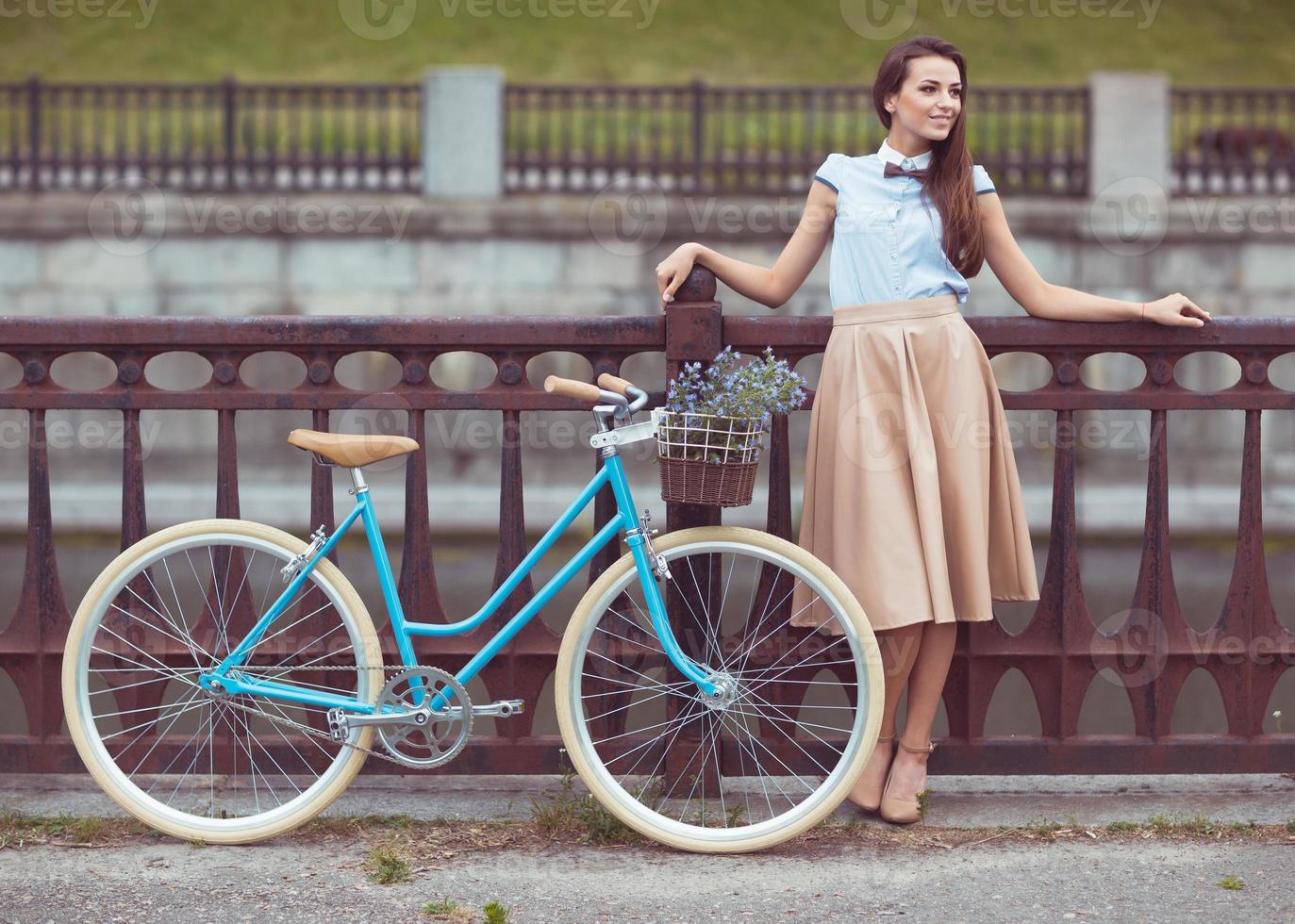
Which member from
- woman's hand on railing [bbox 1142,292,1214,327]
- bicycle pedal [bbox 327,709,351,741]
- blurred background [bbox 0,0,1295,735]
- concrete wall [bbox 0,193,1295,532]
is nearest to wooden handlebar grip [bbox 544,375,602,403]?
bicycle pedal [bbox 327,709,351,741]

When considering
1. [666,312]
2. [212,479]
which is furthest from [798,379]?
[212,479]

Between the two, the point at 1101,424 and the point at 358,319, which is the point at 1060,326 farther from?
the point at 1101,424

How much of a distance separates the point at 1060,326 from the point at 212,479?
9764mm

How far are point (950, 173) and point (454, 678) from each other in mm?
1792

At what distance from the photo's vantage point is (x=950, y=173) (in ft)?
12.4

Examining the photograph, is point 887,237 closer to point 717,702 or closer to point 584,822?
point 717,702

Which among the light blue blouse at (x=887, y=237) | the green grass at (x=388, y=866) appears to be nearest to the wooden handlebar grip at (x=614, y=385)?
the light blue blouse at (x=887, y=237)

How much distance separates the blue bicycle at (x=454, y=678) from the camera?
365cm

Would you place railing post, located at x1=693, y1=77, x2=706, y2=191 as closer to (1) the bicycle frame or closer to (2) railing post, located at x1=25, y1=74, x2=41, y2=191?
(2) railing post, located at x1=25, y1=74, x2=41, y2=191

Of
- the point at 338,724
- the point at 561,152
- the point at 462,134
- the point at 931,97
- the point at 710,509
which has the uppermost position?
the point at 462,134

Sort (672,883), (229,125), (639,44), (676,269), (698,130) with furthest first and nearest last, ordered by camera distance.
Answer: (639,44), (698,130), (229,125), (676,269), (672,883)

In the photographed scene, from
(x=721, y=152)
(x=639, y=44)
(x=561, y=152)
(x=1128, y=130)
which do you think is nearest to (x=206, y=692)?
(x=561, y=152)

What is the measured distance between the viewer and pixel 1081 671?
164 inches

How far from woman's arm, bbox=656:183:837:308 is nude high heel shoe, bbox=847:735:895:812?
1210mm
